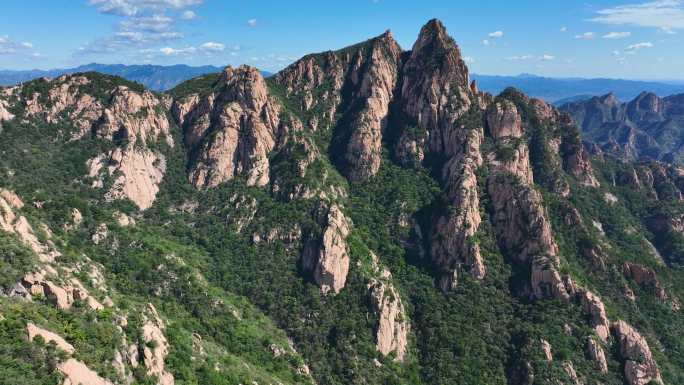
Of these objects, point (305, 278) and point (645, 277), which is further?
point (645, 277)

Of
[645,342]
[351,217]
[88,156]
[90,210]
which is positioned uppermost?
[88,156]

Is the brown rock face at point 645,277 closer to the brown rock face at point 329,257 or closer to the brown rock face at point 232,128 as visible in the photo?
the brown rock face at point 329,257

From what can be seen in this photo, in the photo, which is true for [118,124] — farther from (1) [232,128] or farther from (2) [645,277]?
(2) [645,277]

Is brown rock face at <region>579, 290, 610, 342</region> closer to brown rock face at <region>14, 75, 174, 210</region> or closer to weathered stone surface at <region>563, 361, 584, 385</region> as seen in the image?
weathered stone surface at <region>563, 361, 584, 385</region>

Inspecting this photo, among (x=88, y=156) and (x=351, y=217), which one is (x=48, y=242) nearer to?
(x=88, y=156)

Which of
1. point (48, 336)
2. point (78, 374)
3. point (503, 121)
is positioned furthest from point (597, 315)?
point (48, 336)

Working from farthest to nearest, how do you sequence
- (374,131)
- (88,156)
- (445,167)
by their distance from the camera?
(374,131) → (445,167) → (88,156)

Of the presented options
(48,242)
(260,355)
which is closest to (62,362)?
(48,242)
